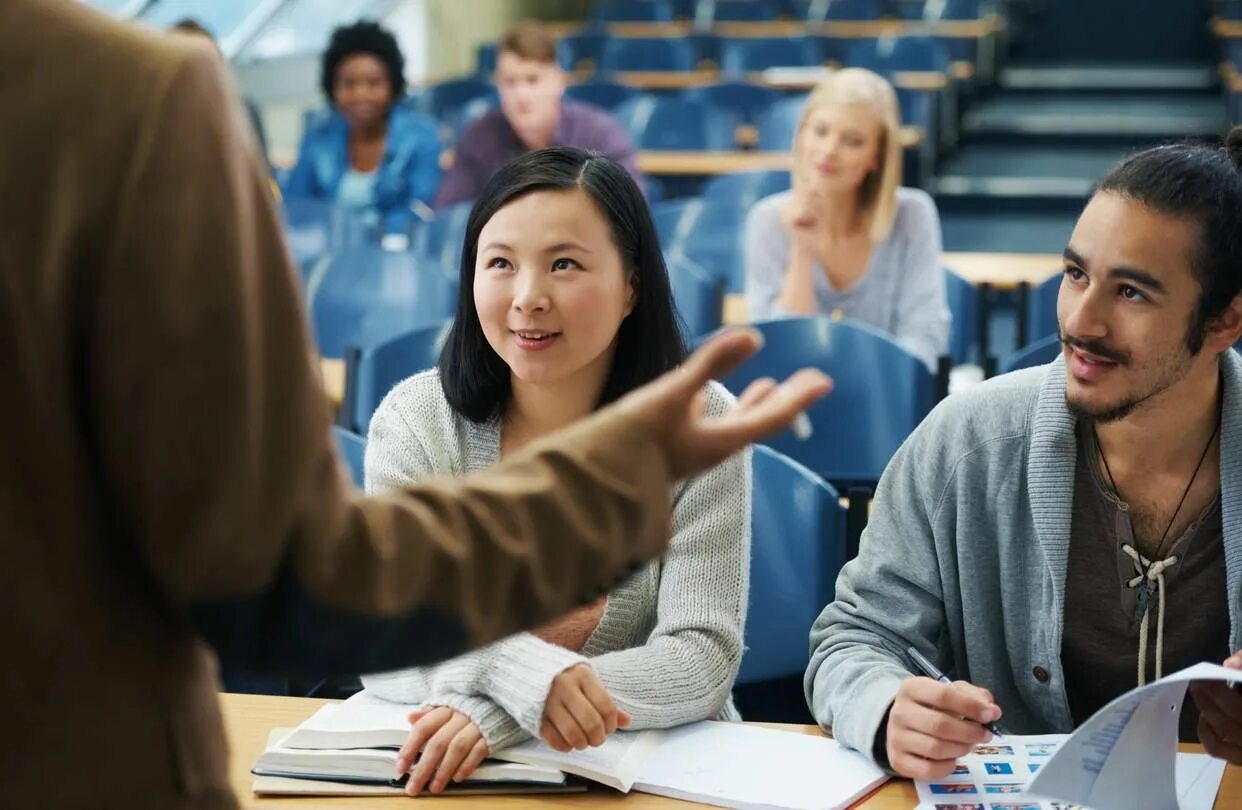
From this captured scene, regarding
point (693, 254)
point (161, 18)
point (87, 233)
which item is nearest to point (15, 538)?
point (87, 233)

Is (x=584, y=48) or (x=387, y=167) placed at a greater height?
(x=584, y=48)

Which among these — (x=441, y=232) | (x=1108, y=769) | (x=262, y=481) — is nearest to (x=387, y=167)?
(x=441, y=232)

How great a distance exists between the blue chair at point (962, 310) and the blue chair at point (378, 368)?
5.37 feet

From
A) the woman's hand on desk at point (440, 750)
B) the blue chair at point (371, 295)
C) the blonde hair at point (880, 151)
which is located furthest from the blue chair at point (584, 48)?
the woman's hand on desk at point (440, 750)

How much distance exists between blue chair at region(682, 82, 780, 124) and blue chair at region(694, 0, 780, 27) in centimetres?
275

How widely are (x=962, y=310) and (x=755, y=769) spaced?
285 cm

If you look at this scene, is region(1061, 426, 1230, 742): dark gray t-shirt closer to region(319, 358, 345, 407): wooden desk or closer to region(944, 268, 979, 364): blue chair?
region(319, 358, 345, 407): wooden desk

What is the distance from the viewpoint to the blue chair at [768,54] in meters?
10.0

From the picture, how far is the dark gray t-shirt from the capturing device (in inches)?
68.4

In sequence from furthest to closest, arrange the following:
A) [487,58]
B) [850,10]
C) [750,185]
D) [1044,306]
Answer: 1. [850,10]
2. [487,58]
3. [750,185]
4. [1044,306]

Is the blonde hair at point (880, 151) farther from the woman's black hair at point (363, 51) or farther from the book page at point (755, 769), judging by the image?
the book page at point (755, 769)

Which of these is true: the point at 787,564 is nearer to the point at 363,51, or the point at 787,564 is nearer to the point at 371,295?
the point at 371,295

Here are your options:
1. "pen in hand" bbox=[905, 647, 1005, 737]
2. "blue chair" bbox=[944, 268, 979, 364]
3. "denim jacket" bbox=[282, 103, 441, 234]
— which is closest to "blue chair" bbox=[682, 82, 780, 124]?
"denim jacket" bbox=[282, 103, 441, 234]

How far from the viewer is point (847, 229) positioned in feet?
13.4
